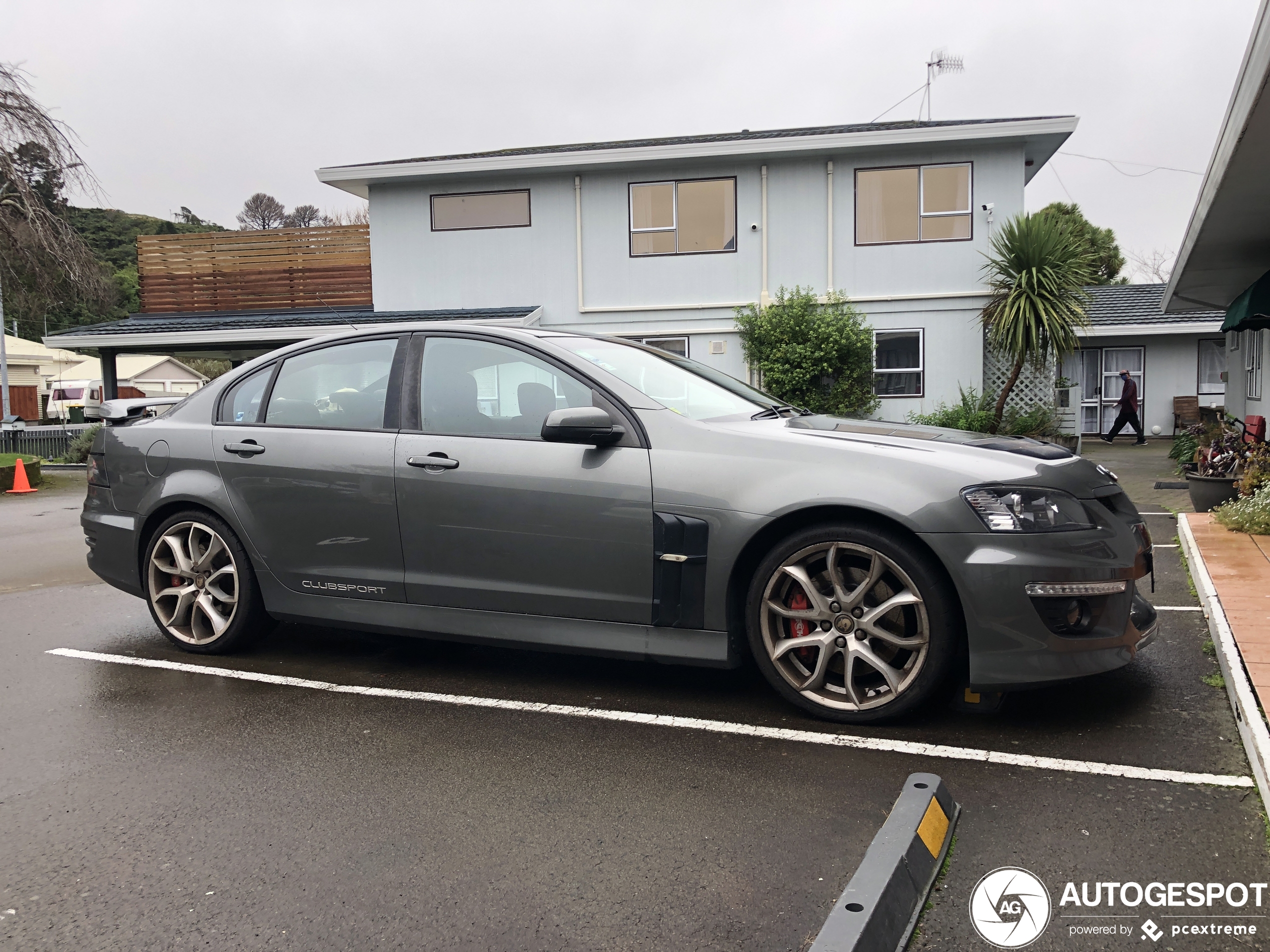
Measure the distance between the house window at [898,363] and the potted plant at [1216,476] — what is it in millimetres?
6827

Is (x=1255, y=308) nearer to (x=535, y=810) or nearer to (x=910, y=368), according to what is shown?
(x=910, y=368)

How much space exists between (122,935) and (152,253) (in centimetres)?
2184

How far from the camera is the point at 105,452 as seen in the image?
521cm

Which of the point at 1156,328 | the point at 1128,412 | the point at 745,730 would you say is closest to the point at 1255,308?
the point at 745,730

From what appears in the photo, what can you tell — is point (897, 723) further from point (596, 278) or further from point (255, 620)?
point (596, 278)

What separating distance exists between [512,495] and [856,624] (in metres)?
1.48

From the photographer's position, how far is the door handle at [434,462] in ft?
13.9

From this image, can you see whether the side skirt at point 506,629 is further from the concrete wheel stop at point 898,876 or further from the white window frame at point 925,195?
the white window frame at point 925,195

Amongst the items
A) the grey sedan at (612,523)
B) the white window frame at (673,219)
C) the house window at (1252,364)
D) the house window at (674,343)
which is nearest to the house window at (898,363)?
the white window frame at (673,219)

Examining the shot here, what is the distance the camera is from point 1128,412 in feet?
69.8

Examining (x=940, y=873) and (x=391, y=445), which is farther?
(x=391, y=445)

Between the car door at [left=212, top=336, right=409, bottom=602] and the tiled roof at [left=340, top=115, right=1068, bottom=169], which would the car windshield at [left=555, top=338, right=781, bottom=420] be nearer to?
the car door at [left=212, top=336, right=409, bottom=602]

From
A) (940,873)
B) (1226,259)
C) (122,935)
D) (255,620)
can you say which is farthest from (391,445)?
(1226,259)

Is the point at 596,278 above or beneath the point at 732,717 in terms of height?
above
